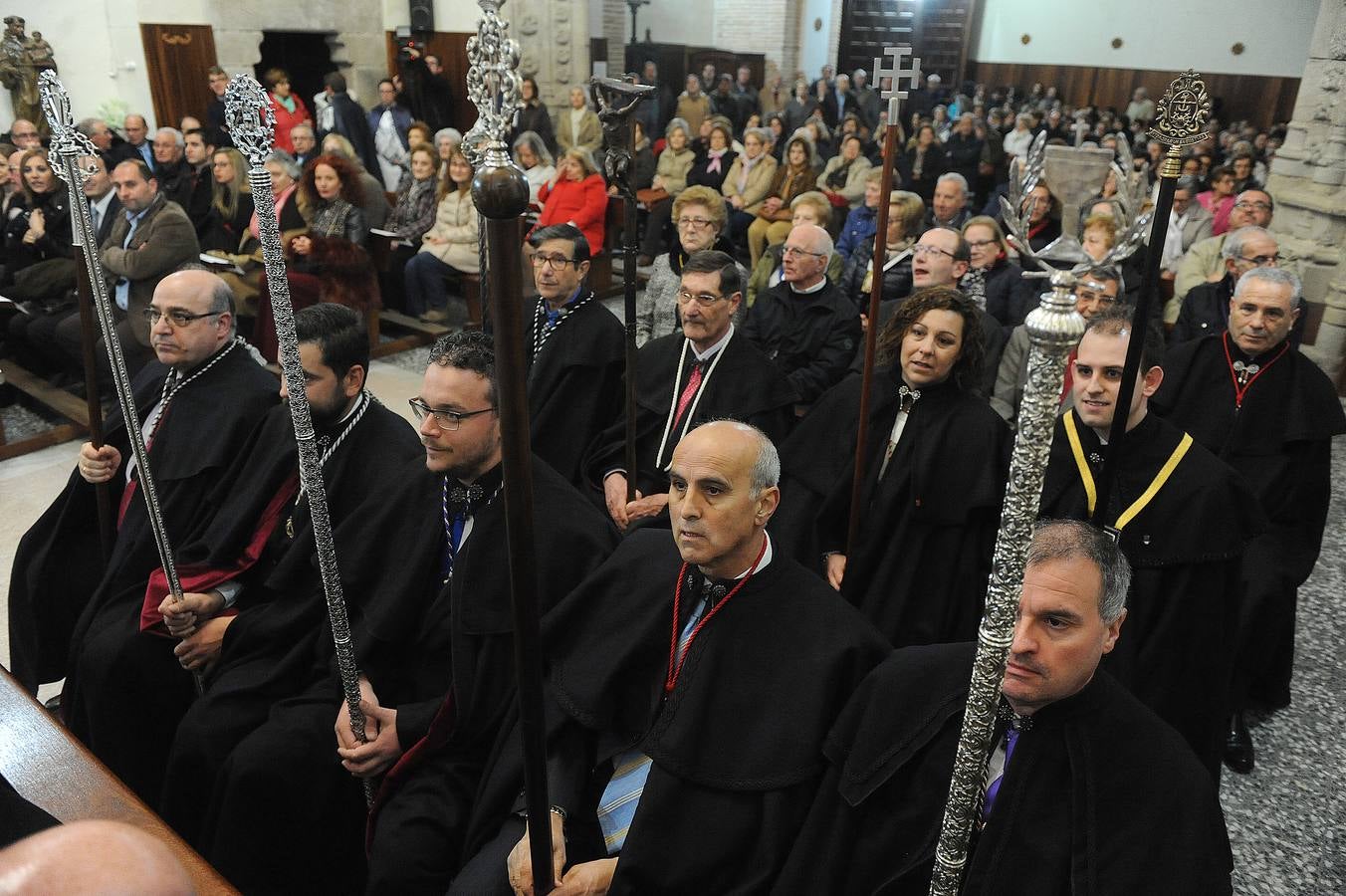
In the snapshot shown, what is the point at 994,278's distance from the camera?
5.43 metres

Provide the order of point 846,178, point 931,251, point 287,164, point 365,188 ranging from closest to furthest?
point 931,251, point 287,164, point 365,188, point 846,178

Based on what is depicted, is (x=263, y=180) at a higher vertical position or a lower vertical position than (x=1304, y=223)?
higher

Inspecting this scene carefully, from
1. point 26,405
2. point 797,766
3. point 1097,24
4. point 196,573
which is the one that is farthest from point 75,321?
point 1097,24

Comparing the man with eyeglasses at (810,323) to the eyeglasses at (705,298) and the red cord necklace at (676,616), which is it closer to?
the eyeglasses at (705,298)

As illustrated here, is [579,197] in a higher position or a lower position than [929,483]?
higher

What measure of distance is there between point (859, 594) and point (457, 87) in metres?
13.2

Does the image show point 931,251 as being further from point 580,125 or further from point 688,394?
point 580,125

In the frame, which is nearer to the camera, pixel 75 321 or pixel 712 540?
pixel 712 540

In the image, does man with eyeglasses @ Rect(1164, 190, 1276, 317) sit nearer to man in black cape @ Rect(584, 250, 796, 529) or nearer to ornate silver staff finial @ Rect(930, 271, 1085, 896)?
man in black cape @ Rect(584, 250, 796, 529)

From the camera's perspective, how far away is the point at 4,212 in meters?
7.38

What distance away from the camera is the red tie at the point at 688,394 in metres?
4.08

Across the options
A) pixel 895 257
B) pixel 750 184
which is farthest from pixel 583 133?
pixel 895 257

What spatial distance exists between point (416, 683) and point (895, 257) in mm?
3950

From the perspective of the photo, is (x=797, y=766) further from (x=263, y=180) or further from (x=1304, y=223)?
(x=1304, y=223)
